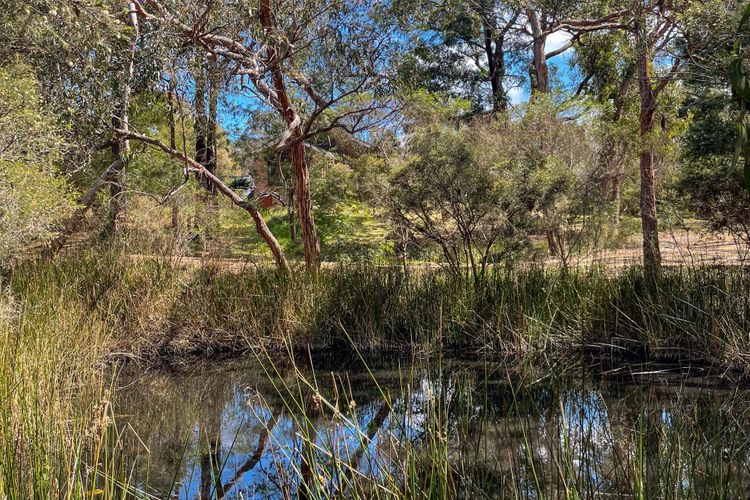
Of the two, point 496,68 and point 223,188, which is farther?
point 496,68

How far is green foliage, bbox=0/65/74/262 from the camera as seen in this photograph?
503 cm

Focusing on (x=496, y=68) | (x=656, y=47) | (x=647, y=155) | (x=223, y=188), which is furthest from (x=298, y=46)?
(x=496, y=68)

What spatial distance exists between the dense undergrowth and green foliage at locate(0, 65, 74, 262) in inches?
21.3

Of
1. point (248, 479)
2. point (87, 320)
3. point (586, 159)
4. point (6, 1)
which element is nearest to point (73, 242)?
point (87, 320)

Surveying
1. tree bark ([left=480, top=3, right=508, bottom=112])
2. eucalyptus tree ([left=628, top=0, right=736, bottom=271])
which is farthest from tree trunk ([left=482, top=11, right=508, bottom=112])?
eucalyptus tree ([left=628, top=0, right=736, bottom=271])

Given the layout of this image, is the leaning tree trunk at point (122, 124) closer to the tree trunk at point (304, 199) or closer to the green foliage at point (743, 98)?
the tree trunk at point (304, 199)

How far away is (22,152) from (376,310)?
138 inches

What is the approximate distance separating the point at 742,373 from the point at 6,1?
579 centimetres

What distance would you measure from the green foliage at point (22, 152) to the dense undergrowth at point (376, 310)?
0.54 meters

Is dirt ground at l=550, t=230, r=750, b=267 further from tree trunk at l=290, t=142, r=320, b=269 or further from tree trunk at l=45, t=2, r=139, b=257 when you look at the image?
tree trunk at l=45, t=2, r=139, b=257

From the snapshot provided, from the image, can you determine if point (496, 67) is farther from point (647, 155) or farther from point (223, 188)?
point (223, 188)

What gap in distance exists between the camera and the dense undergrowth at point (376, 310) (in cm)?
509

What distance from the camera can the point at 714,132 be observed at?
6449 mm

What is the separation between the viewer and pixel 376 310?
641cm
